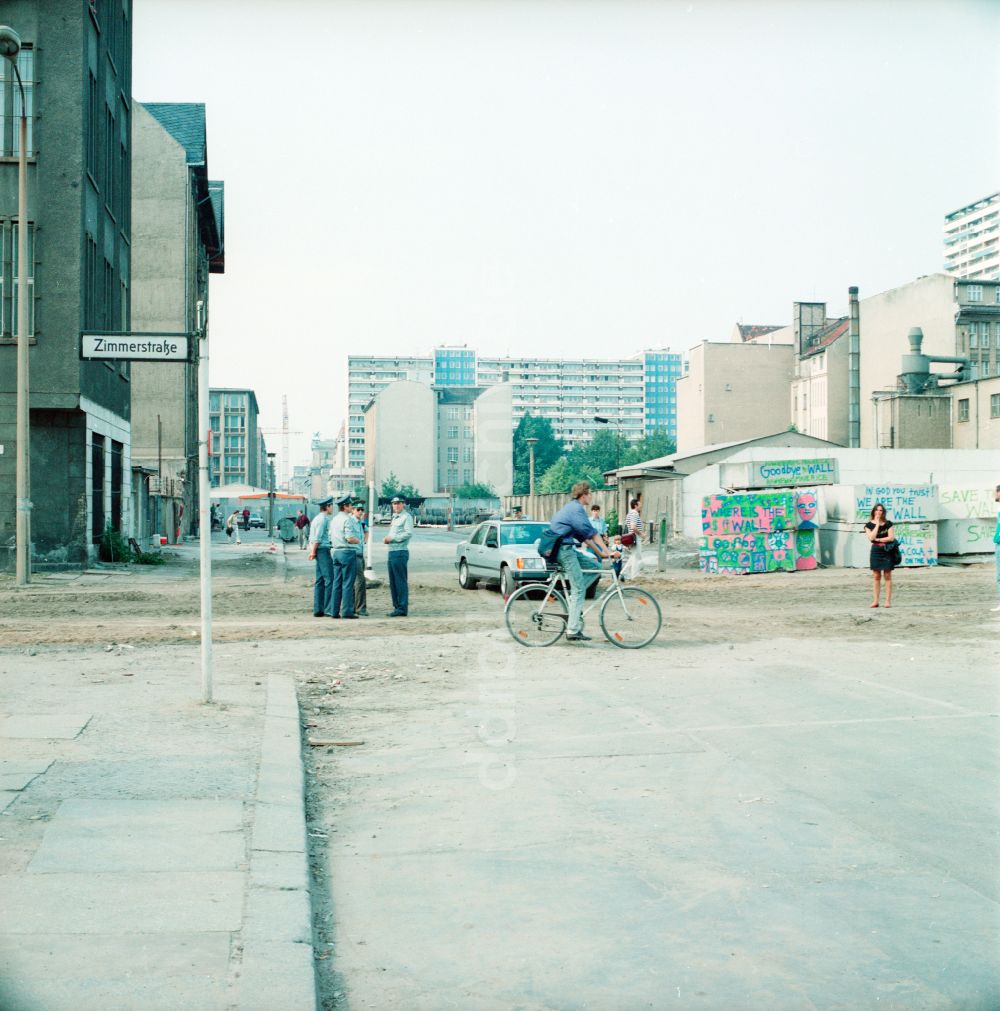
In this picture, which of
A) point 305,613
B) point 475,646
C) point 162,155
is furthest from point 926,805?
point 162,155

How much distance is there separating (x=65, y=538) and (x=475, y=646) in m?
15.6

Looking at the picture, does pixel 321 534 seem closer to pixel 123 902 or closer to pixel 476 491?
pixel 123 902

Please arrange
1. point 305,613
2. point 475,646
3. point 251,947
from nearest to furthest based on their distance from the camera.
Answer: point 251,947 → point 475,646 → point 305,613

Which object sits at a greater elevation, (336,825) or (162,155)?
(162,155)

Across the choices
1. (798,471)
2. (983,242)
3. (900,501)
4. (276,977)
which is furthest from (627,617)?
(983,242)

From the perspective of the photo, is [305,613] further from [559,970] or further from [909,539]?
[909,539]

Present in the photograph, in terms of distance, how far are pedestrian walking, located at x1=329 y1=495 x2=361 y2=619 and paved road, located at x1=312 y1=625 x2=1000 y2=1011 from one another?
5978 millimetres

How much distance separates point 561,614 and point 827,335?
71.6 metres

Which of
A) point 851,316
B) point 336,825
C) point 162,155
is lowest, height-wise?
point 336,825

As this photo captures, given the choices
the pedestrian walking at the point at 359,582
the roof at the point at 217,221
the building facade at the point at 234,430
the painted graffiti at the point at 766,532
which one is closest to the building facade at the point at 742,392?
the roof at the point at 217,221

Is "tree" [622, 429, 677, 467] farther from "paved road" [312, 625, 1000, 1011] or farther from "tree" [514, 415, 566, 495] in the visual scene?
"paved road" [312, 625, 1000, 1011]

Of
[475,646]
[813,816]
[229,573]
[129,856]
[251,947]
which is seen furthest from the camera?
[229,573]

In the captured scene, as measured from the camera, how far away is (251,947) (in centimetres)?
391

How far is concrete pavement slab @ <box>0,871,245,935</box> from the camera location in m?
4.07
